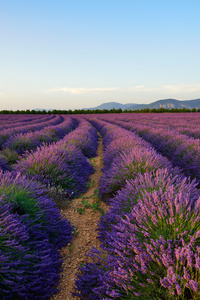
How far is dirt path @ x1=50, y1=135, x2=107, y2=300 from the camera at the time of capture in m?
1.90

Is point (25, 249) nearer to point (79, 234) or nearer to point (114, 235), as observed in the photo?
point (114, 235)

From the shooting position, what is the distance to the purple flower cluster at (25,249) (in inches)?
56.9

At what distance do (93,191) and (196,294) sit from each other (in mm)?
3172

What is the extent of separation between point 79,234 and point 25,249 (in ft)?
3.75

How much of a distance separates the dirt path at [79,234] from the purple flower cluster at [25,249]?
0.11 meters

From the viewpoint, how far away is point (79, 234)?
105 inches

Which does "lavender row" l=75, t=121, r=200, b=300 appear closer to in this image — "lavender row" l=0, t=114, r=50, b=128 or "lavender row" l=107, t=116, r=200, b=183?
"lavender row" l=107, t=116, r=200, b=183

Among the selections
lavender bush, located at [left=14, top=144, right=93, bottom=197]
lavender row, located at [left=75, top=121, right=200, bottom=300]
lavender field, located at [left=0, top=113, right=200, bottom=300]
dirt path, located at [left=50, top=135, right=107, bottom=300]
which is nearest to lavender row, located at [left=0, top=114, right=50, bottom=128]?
lavender bush, located at [left=14, top=144, right=93, bottom=197]

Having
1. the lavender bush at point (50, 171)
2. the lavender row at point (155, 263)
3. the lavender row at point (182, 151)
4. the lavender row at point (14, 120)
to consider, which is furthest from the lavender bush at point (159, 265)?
the lavender row at point (14, 120)

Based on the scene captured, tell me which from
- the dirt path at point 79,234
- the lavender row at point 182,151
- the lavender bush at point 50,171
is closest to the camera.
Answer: the dirt path at point 79,234

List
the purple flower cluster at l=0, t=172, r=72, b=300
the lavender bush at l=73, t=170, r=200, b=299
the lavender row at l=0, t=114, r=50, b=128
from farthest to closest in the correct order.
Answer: the lavender row at l=0, t=114, r=50, b=128
the purple flower cluster at l=0, t=172, r=72, b=300
the lavender bush at l=73, t=170, r=200, b=299

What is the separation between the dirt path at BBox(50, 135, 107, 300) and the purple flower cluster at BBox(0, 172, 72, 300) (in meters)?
0.11

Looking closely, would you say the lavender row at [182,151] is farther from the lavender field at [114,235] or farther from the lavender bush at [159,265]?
the lavender bush at [159,265]

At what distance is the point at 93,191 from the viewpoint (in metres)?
4.18
